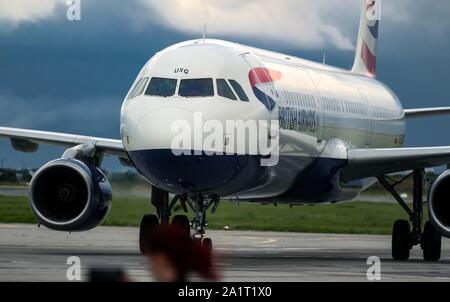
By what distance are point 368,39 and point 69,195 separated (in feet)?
47.8

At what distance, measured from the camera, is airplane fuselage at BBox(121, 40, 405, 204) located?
17.2m

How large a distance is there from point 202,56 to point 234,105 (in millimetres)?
1223

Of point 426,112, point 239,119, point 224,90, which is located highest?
point 426,112

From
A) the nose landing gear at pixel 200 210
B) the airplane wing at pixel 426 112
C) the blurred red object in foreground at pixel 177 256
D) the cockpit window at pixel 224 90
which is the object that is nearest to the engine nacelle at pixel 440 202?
the nose landing gear at pixel 200 210

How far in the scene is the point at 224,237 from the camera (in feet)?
101

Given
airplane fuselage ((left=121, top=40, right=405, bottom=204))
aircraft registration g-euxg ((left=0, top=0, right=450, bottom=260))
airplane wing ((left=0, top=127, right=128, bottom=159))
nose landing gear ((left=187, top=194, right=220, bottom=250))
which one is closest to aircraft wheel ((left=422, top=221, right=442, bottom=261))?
aircraft registration g-euxg ((left=0, top=0, right=450, bottom=260))

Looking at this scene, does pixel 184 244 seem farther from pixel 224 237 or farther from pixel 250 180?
pixel 224 237

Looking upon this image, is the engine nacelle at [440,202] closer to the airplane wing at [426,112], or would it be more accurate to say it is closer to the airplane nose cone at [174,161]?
the airplane nose cone at [174,161]

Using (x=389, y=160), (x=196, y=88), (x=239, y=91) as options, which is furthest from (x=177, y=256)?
(x=389, y=160)

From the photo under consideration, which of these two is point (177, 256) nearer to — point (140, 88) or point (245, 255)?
point (140, 88)

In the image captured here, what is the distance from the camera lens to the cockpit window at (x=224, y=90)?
59.4 feet

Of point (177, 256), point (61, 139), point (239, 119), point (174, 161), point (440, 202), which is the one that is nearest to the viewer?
point (177, 256)

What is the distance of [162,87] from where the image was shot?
1798 centimetres

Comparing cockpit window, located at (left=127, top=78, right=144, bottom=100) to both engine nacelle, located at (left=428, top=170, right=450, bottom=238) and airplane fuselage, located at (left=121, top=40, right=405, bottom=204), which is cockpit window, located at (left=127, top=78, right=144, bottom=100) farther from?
engine nacelle, located at (left=428, top=170, right=450, bottom=238)
